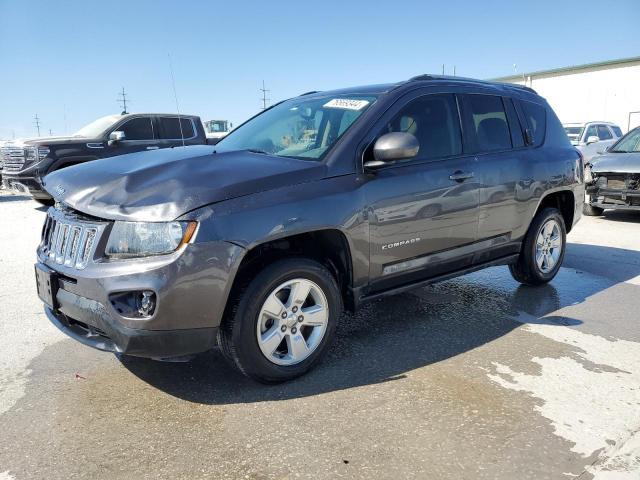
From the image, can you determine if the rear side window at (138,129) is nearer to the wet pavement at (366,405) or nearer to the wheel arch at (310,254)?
the wet pavement at (366,405)

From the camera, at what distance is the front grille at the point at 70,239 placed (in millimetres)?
2883

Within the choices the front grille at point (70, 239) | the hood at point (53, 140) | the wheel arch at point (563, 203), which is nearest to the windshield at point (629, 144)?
the wheel arch at point (563, 203)

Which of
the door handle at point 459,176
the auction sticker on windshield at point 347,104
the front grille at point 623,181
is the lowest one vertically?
the front grille at point 623,181

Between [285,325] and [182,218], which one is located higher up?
[182,218]

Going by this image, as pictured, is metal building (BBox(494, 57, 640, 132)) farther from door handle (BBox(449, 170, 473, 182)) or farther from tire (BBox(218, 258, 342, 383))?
tire (BBox(218, 258, 342, 383))

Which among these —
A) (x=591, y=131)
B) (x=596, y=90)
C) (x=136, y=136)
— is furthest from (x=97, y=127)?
(x=596, y=90)

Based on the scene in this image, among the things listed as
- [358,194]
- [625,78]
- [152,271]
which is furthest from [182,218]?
[625,78]

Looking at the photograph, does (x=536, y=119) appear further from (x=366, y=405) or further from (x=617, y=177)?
(x=617, y=177)

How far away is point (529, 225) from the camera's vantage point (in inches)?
194

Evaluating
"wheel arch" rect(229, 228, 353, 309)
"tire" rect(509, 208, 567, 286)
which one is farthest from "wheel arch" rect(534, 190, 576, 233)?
"wheel arch" rect(229, 228, 353, 309)

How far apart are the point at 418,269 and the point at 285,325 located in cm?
119

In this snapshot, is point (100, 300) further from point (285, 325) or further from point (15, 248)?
point (15, 248)

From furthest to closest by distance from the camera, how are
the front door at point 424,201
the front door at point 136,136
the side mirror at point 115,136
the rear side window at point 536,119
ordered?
the front door at point 136,136
the side mirror at point 115,136
the rear side window at point 536,119
the front door at point 424,201

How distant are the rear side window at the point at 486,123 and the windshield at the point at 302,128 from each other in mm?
972
